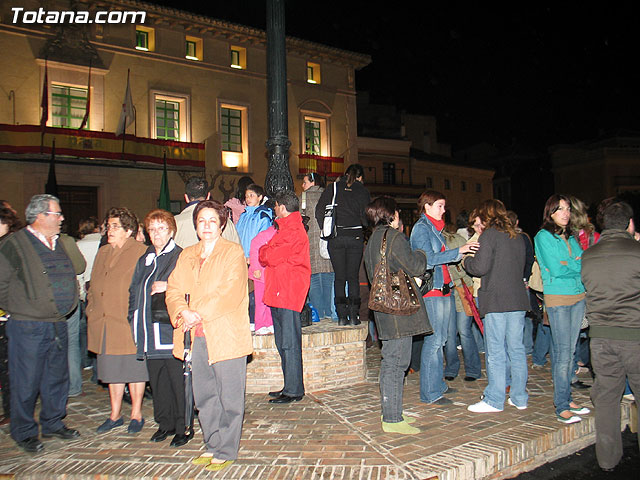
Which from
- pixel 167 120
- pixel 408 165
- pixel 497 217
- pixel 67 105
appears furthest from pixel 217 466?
pixel 408 165

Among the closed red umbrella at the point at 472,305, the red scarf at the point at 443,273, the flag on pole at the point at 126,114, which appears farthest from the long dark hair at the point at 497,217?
the flag on pole at the point at 126,114

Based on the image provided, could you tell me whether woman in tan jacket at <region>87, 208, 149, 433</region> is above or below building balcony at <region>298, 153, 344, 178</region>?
below

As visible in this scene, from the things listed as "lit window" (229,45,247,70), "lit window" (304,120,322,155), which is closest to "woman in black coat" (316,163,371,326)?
"lit window" (229,45,247,70)

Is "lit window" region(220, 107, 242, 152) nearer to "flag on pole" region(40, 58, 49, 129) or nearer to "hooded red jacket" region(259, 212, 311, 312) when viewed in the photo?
"flag on pole" region(40, 58, 49, 129)

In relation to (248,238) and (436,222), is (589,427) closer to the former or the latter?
(436,222)

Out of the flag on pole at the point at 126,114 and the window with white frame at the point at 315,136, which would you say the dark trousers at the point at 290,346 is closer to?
the flag on pole at the point at 126,114

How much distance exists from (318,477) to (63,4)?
22569 mm

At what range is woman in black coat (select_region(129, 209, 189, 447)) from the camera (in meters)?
4.61

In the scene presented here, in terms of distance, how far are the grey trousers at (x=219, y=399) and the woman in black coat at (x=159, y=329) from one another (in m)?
0.58

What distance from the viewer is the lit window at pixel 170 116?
74.7 feet

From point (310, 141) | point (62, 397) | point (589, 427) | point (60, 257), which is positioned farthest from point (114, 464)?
point (310, 141)

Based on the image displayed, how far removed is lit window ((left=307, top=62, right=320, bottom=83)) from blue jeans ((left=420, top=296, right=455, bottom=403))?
2441 centimetres

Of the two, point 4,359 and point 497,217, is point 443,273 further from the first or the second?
point 4,359

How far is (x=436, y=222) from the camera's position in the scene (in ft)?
18.1
